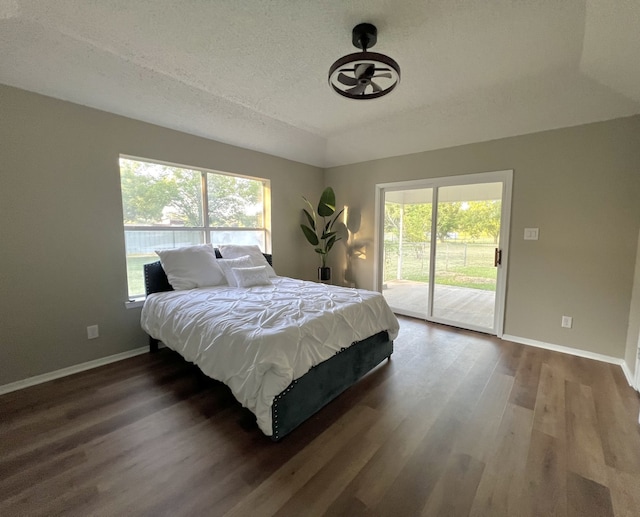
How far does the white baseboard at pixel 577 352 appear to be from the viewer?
255cm

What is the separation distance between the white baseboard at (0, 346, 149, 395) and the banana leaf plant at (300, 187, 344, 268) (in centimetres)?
271

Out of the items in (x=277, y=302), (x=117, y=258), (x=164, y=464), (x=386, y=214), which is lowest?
(x=164, y=464)

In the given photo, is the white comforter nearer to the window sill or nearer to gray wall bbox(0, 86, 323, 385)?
the window sill

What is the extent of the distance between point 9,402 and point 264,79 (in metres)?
3.30

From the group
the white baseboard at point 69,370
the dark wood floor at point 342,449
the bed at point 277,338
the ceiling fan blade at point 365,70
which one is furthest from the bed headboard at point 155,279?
the ceiling fan blade at point 365,70

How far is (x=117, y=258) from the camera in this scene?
281cm

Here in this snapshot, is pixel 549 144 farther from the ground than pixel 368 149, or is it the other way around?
pixel 368 149

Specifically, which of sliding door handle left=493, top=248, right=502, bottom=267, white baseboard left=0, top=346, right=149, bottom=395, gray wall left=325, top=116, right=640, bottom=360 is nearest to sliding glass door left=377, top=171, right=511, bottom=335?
sliding door handle left=493, top=248, right=502, bottom=267

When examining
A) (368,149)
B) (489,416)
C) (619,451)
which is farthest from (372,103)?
(619,451)

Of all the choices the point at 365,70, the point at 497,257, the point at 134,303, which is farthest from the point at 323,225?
the point at 365,70

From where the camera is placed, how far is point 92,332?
8.79 ft

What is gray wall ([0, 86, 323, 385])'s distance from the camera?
2.24 metres

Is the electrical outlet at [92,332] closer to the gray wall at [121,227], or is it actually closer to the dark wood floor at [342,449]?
the gray wall at [121,227]

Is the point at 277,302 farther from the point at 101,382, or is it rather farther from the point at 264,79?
the point at 264,79
